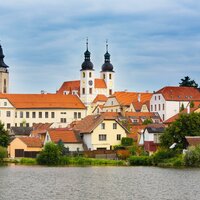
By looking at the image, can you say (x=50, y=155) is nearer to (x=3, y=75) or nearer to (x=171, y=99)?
(x=171, y=99)

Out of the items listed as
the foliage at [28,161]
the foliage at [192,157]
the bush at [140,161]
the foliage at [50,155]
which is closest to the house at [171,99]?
the foliage at [28,161]

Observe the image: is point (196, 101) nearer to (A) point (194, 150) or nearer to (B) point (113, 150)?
(B) point (113, 150)

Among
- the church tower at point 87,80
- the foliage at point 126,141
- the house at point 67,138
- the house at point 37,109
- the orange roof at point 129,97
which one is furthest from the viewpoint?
the church tower at point 87,80

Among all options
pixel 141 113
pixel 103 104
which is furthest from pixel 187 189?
pixel 103 104

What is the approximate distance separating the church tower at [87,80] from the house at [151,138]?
6695 cm

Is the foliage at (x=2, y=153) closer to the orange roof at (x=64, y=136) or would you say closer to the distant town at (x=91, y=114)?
the distant town at (x=91, y=114)

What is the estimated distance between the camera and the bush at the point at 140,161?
62969 millimetres

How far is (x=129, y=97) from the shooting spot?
131125mm

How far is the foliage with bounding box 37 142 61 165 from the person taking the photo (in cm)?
6431

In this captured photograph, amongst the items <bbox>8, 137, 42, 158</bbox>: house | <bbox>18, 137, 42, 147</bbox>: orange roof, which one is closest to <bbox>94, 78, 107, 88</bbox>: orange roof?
<bbox>18, 137, 42, 147</bbox>: orange roof

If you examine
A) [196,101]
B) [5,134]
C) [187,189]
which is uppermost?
[196,101]

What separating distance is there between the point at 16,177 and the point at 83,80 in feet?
319

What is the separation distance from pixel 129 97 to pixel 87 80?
1631 centimetres

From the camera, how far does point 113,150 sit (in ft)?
240
